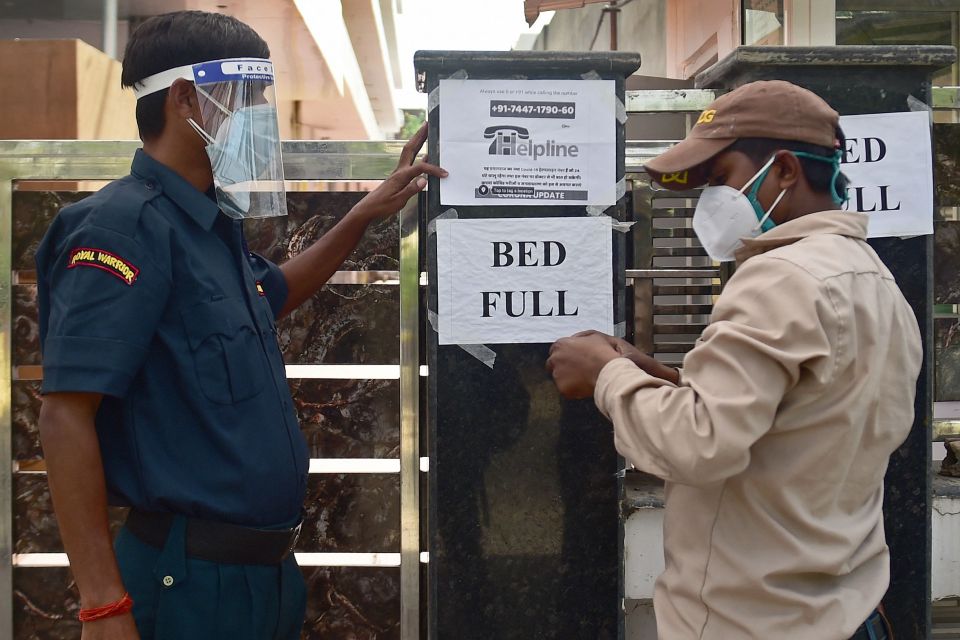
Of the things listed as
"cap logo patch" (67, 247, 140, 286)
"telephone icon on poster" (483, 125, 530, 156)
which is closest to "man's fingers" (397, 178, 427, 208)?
"telephone icon on poster" (483, 125, 530, 156)

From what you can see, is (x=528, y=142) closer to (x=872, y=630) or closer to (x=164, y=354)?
(x=164, y=354)

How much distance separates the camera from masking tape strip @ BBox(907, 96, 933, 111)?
8.20ft

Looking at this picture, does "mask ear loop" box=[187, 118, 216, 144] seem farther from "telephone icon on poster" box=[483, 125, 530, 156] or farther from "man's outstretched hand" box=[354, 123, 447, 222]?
"telephone icon on poster" box=[483, 125, 530, 156]

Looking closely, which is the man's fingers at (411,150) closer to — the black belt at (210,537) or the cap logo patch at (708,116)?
the cap logo patch at (708,116)

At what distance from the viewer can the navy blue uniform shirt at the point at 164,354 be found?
1681 millimetres

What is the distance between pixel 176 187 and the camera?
191cm

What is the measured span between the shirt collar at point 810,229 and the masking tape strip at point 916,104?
102 cm

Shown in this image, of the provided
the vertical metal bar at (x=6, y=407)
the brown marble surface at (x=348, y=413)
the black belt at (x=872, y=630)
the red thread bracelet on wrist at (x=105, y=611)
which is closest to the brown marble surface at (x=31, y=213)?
the vertical metal bar at (x=6, y=407)

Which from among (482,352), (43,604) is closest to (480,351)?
(482,352)

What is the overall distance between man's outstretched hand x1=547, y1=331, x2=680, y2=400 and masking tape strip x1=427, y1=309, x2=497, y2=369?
0.43 meters

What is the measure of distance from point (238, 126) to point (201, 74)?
13cm

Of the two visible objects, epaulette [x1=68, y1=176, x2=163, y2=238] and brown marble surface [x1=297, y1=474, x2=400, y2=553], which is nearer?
epaulette [x1=68, y1=176, x2=163, y2=238]

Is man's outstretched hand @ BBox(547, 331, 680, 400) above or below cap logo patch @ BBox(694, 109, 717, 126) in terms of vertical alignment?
below

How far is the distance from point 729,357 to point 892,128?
1414mm
